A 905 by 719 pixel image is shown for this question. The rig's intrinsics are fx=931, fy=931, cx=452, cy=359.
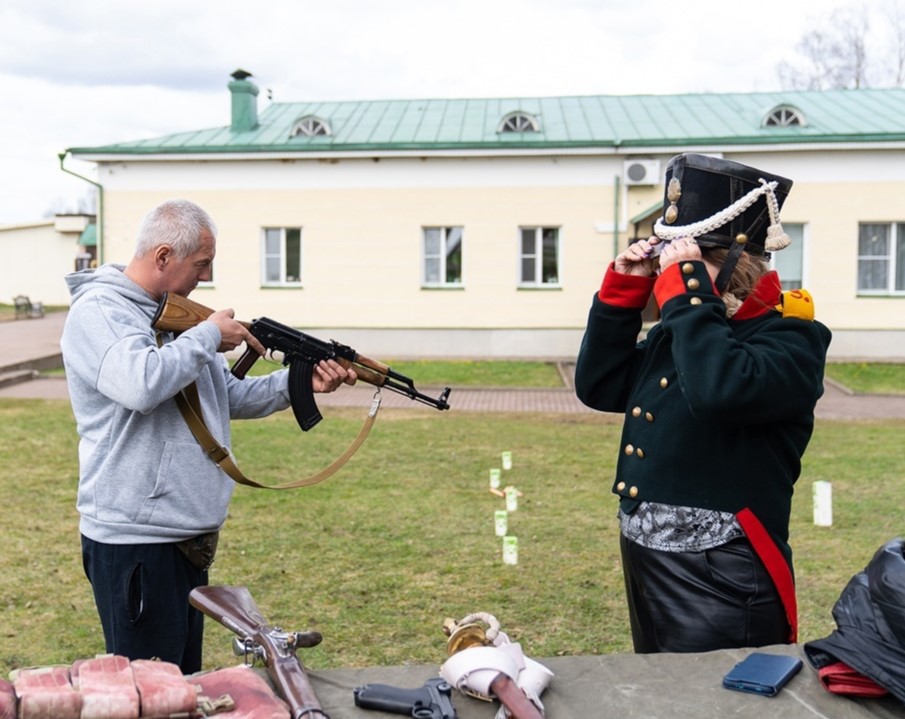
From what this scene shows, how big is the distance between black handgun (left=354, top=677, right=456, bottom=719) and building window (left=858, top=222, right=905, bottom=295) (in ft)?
70.2

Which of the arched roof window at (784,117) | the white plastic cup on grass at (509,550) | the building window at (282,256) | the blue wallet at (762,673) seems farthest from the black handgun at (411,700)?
the arched roof window at (784,117)

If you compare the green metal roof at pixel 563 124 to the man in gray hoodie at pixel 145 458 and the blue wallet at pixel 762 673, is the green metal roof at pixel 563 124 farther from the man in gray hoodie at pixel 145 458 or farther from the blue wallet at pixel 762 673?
the blue wallet at pixel 762 673

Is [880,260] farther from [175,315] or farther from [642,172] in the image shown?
[175,315]

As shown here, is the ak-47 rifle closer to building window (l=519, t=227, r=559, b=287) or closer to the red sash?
the red sash

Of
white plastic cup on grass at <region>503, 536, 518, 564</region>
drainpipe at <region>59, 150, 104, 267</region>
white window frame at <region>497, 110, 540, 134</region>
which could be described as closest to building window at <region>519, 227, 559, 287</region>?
white window frame at <region>497, 110, 540, 134</region>

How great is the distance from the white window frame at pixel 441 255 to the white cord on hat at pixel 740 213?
756 inches

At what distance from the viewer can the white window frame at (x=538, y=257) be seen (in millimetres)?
21578

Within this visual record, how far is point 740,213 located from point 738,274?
0.58 ft

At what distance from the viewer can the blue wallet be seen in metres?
2.19

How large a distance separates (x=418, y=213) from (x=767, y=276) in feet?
63.4

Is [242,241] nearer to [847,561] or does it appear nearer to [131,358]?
[847,561]

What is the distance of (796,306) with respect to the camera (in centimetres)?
261

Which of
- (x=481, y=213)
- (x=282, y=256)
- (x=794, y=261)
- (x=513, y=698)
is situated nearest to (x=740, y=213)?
(x=513, y=698)

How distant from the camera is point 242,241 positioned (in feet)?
72.4
